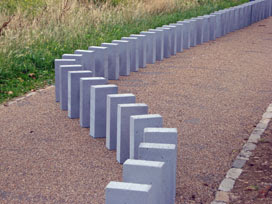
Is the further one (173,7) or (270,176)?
(173,7)

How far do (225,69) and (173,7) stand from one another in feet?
24.0

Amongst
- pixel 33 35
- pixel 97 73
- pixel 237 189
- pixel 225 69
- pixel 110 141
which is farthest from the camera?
pixel 33 35

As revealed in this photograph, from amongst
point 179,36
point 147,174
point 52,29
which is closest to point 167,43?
point 179,36

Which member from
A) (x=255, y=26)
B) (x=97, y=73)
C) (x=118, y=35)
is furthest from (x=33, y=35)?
(x=255, y=26)

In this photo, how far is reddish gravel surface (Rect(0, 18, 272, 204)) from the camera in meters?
4.10

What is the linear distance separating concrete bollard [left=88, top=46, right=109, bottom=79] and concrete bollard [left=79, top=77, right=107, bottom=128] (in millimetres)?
1807

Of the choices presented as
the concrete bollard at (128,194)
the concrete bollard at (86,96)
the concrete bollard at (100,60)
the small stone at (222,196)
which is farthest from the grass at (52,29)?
the concrete bollard at (128,194)

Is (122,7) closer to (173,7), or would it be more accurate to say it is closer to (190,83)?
(173,7)

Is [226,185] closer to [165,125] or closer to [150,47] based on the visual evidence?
[165,125]

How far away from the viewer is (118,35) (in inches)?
436

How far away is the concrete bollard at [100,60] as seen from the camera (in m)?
7.44

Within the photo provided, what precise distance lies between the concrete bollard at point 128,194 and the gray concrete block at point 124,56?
17.6 ft

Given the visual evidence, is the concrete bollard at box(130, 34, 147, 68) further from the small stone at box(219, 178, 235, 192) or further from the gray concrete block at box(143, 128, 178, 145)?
the gray concrete block at box(143, 128, 178, 145)

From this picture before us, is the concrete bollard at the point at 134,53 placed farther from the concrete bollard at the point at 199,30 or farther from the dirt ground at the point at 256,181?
the dirt ground at the point at 256,181
